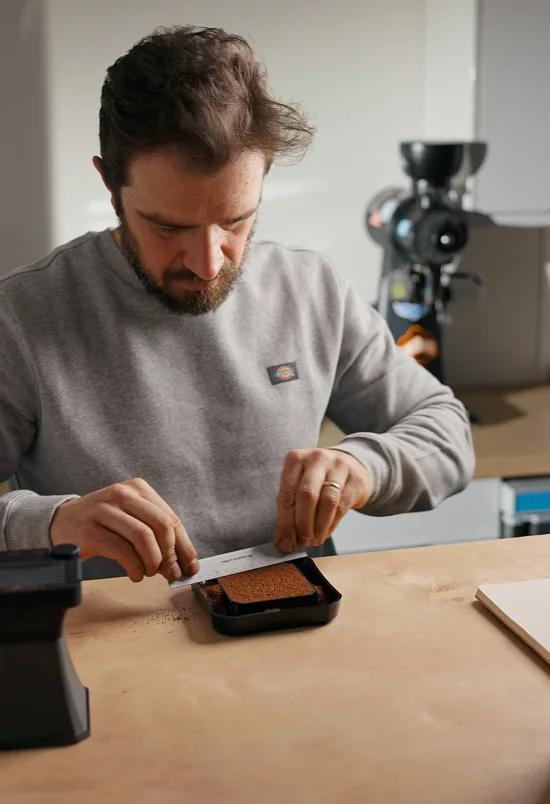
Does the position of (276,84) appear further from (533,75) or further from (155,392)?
(155,392)

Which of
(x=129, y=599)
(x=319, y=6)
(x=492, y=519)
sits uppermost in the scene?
(x=319, y=6)

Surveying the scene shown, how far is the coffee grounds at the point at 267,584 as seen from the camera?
42.6 inches

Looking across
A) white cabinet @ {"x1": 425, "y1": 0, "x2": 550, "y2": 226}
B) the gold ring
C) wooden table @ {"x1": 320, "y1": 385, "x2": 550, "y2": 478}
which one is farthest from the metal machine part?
white cabinet @ {"x1": 425, "y1": 0, "x2": 550, "y2": 226}

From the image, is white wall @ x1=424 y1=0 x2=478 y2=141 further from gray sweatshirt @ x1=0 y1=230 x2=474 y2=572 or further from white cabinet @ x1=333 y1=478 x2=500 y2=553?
gray sweatshirt @ x1=0 y1=230 x2=474 y2=572

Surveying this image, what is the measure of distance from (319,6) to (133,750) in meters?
2.09

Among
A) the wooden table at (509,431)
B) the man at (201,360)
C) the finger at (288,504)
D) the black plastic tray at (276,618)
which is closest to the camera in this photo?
the black plastic tray at (276,618)

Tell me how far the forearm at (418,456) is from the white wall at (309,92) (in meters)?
1.01

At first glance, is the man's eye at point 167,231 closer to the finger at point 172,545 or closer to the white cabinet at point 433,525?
the finger at point 172,545

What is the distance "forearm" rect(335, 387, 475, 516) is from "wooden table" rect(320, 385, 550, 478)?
0.48m

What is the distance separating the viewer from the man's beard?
1.47 meters

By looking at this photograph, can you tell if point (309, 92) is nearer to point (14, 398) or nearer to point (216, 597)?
point (14, 398)

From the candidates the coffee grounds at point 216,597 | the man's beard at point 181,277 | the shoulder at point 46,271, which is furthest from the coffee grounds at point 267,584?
the shoulder at point 46,271

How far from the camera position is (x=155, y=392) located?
154 cm

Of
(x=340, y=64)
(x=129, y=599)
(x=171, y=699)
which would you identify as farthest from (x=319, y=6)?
(x=171, y=699)
